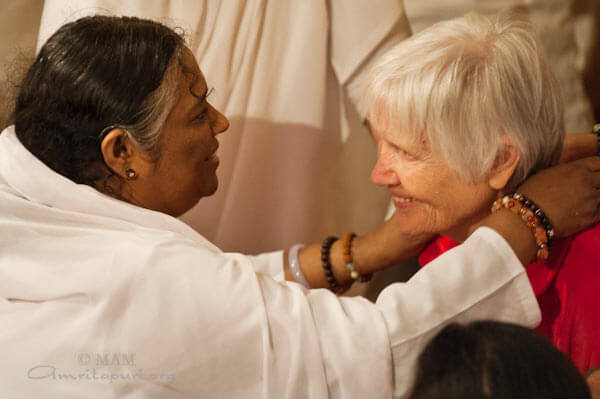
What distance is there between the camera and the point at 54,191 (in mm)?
1263

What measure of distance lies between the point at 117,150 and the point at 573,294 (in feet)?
3.02

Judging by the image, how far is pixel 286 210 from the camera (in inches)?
78.7

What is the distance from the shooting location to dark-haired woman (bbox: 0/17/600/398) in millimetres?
1133

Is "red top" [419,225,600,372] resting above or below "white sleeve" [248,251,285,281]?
above

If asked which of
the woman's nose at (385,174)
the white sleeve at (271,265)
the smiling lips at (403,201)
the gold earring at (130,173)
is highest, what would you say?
the woman's nose at (385,174)

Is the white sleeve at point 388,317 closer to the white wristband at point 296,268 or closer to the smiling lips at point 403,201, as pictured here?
the smiling lips at point 403,201

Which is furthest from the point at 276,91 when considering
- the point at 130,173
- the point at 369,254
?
the point at 130,173

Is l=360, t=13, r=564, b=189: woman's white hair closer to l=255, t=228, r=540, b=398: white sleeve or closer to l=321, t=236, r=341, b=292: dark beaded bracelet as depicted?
l=255, t=228, r=540, b=398: white sleeve

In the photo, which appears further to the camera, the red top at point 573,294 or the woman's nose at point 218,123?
the woman's nose at point 218,123

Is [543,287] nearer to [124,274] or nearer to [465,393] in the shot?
[465,393]

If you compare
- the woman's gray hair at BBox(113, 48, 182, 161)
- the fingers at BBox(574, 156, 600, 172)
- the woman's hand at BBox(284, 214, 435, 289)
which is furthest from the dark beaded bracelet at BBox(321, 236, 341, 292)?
the fingers at BBox(574, 156, 600, 172)

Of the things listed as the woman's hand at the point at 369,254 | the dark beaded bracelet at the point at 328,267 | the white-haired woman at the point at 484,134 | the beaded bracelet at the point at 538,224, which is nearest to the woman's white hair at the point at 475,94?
the white-haired woman at the point at 484,134

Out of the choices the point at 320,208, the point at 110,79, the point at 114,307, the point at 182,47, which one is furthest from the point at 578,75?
the point at 114,307

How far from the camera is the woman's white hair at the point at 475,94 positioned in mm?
1286
